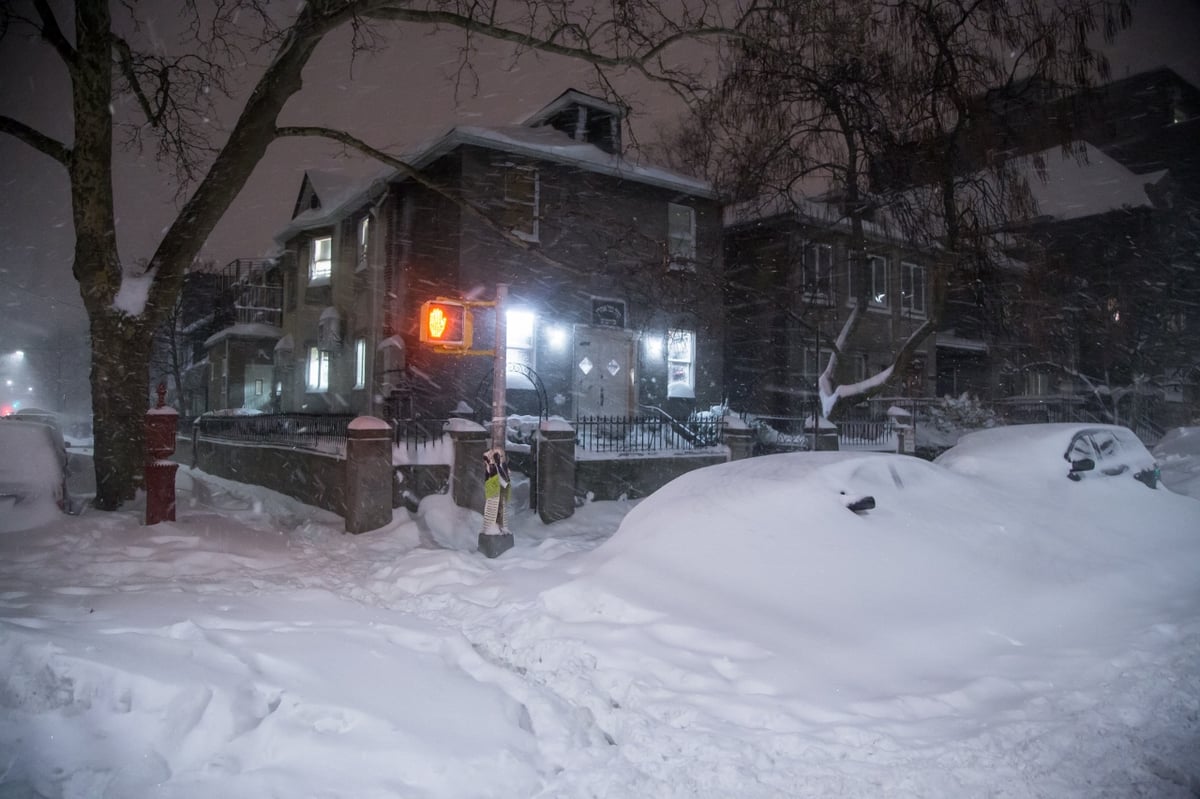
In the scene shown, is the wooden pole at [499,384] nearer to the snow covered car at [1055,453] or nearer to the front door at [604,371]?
the snow covered car at [1055,453]

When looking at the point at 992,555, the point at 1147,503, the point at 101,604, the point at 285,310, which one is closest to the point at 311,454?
the point at 101,604

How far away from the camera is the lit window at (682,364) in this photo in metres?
20.1

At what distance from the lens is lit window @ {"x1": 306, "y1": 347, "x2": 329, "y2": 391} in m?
22.8

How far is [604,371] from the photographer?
18.7 metres

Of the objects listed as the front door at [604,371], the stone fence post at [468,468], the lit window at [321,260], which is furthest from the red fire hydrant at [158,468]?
the lit window at [321,260]

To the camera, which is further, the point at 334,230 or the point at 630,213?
the point at 334,230

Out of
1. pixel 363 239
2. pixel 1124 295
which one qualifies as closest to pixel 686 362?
pixel 363 239

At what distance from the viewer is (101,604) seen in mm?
5359

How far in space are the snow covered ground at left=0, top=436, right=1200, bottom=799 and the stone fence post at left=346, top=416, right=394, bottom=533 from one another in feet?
6.12

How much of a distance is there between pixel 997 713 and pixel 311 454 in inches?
450

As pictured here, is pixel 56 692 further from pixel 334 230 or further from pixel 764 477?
pixel 334 230

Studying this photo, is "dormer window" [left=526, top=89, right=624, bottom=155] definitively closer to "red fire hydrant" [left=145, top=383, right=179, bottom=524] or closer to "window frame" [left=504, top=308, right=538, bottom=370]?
"window frame" [left=504, top=308, right=538, bottom=370]

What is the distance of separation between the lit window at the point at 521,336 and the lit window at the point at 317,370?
7.82 meters

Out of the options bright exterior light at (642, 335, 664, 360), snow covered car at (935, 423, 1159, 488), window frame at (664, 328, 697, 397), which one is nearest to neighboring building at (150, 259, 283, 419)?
bright exterior light at (642, 335, 664, 360)
